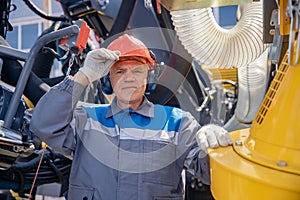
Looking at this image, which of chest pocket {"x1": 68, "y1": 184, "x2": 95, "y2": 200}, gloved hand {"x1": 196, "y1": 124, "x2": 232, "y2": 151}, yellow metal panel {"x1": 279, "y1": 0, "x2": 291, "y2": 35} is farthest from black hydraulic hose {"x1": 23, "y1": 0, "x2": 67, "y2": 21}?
yellow metal panel {"x1": 279, "y1": 0, "x2": 291, "y2": 35}

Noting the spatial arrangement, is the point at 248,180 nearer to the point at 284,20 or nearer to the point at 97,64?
the point at 284,20

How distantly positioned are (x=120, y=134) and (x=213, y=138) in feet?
1.57

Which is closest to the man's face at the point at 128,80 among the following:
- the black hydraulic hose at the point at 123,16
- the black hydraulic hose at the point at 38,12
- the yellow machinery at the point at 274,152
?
the yellow machinery at the point at 274,152

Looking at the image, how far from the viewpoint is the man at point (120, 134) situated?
135 centimetres

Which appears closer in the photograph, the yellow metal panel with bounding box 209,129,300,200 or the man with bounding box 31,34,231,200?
the yellow metal panel with bounding box 209,129,300,200

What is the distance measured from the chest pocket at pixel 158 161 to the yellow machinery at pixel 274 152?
49cm

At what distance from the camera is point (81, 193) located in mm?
1395

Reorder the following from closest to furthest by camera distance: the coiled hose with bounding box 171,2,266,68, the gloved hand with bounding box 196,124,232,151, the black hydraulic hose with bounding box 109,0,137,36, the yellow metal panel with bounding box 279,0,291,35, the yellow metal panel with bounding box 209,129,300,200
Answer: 1. the yellow metal panel with bounding box 209,129,300,200
2. the yellow metal panel with bounding box 279,0,291,35
3. the gloved hand with bounding box 196,124,232,151
4. the coiled hose with bounding box 171,2,266,68
5. the black hydraulic hose with bounding box 109,0,137,36

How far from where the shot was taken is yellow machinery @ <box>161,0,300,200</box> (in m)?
0.71

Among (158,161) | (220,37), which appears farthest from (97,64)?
(220,37)

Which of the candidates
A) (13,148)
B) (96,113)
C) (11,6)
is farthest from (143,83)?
(11,6)

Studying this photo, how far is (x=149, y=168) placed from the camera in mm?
1379

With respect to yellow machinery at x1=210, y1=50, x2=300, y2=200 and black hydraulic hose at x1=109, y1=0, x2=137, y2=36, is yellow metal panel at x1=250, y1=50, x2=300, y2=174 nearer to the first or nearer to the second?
yellow machinery at x1=210, y1=50, x2=300, y2=200

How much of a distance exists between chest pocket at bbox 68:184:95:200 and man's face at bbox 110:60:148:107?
36 cm
